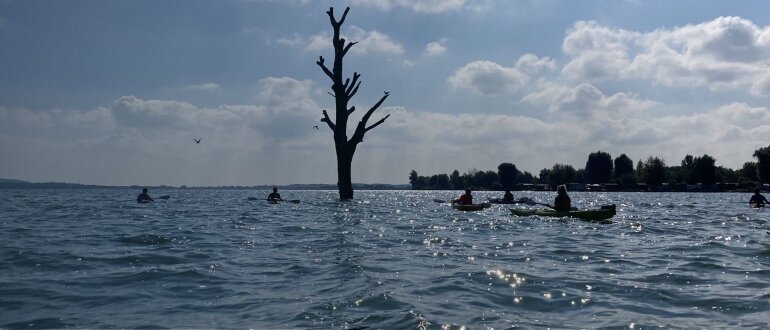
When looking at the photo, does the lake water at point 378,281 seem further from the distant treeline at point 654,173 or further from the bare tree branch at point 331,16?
the distant treeline at point 654,173

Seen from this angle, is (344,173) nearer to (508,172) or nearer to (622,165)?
(622,165)

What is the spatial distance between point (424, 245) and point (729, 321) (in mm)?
8532

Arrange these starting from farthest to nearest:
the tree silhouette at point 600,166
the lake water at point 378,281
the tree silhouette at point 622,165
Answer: the tree silhouette at point 622,165 → the tree silhouette at point 600,166 → the lake water at point 378,281

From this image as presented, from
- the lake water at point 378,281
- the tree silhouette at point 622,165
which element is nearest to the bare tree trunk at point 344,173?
the lake water at point 378,281

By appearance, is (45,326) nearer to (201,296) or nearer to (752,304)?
(201,296)

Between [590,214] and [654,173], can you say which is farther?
[654,173]

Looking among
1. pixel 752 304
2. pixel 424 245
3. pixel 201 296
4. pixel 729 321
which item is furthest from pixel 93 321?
pixel 424 245

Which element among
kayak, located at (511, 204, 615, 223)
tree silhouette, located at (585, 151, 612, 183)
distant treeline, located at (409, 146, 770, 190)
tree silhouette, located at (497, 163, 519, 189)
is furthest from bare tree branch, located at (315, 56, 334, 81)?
tree silhouette, located at (497, 163, 519, 189)

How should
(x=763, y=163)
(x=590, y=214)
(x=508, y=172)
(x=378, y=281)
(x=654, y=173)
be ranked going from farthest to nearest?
(x=508, y=172) → (x=654, y=173) → (x=763, y=163) → (x=590, y=214) → (x=378, y=281)

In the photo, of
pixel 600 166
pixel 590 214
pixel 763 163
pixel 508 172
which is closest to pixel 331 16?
pixel 590 214

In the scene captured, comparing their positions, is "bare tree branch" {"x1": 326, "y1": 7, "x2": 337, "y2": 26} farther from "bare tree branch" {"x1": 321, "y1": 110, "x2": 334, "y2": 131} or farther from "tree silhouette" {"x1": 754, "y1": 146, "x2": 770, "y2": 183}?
"tree silhouette" {"x1": 754, "y1": 146, "x2": 770, "y2": 183}

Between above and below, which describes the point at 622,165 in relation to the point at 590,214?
above

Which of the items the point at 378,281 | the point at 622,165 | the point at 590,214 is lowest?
the point at 378,281

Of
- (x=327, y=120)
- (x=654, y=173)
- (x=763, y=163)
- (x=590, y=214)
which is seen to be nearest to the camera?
(x=590, y=214)
